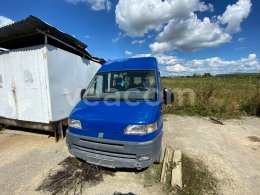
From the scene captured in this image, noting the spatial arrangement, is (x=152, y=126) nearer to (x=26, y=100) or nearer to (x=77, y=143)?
(x=77, y=143)

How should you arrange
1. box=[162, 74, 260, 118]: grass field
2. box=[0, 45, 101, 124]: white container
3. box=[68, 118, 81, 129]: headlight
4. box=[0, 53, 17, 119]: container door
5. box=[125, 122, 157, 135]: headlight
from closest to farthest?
box=[125, 122, 157, 135]: headlight → box=[68, 118, 81, 129]: headlight → box=[0, 45, 101, 124]: white container → box=[0, 53, 17, 119]: container door → box=[162, 74, 260, 118]: grass field

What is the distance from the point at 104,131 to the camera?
3145 millimetres

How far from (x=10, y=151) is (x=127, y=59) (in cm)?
420

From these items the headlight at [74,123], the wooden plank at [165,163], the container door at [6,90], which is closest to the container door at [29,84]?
the container door at [6,90]

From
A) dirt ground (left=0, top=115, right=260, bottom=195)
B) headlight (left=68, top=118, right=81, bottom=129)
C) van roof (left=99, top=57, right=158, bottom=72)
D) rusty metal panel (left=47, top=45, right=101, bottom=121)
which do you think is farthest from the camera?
rusty metal panel (left=47, top=45, right=101, bottom=121)

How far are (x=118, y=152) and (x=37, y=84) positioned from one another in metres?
3.76

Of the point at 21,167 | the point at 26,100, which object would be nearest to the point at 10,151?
the point at 21,167

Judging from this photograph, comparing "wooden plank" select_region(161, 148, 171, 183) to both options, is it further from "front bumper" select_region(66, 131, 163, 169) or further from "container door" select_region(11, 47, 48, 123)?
"container door" select_region(11, 47, 48, 123)

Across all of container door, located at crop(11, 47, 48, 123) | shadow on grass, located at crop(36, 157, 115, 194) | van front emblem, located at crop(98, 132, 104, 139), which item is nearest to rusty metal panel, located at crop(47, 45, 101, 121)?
container door, located at crop(11, 47, 48, 123)

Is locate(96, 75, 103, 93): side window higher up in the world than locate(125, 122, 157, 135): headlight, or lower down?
higher up

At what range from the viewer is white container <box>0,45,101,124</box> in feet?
17.3

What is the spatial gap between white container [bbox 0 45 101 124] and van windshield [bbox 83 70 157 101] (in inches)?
65.9

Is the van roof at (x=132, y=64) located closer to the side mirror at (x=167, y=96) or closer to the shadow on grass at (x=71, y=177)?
the side mirror at (x=167, y=96)

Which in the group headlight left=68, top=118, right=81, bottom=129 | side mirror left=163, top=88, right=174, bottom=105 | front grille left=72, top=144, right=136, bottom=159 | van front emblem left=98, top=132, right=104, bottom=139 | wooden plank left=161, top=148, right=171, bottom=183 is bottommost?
wooden plank left=161, top=148, right=171, bottom=183
